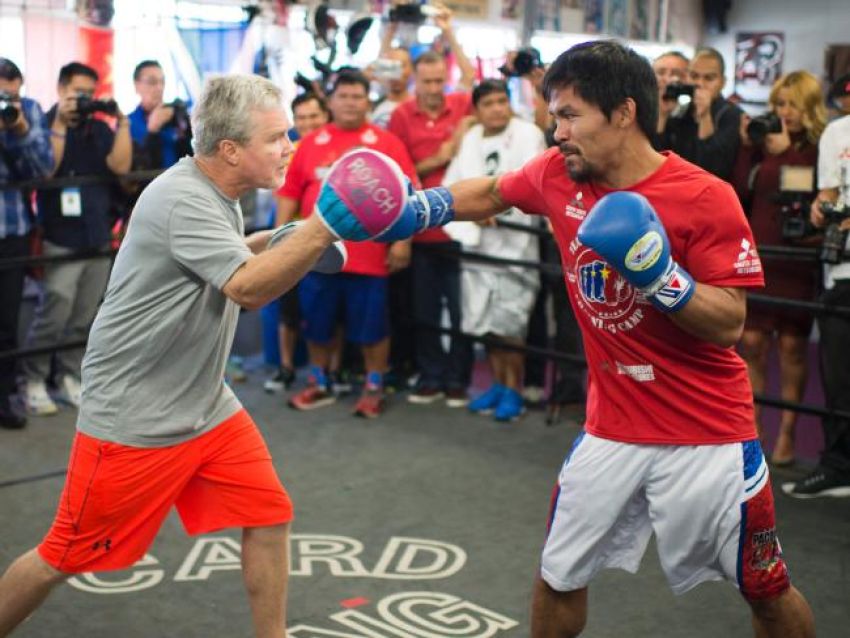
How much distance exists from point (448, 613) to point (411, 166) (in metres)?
2.74

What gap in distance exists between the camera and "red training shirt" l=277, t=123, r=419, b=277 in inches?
219

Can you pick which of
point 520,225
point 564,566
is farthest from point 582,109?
point 520,225

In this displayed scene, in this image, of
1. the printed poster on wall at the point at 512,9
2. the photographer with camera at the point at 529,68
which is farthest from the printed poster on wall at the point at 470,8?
the photographer with camera at the point at 529,68

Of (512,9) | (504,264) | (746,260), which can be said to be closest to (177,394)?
(746,260)

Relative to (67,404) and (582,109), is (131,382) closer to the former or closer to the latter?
(582,109)

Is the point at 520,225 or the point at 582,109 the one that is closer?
the point at 582,109

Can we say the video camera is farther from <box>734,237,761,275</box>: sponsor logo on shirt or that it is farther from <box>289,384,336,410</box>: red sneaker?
<box>734,237,761,275</box>: sponsor logo on shirt

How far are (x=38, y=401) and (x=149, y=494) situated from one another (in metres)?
3.13

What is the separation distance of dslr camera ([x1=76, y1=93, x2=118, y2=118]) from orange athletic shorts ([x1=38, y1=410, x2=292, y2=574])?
2.92 meters

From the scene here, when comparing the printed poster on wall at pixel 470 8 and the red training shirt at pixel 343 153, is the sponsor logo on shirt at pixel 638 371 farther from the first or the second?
the printed poster on wall at pixel 470 8

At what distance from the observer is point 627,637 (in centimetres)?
318

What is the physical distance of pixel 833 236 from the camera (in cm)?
430

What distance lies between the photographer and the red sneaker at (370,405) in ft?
18.2

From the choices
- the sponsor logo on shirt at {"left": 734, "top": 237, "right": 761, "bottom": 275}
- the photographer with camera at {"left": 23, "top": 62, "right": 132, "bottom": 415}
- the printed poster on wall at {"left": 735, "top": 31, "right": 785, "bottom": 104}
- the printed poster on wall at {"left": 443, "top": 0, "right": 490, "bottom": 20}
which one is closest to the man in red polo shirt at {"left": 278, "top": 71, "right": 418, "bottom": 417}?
the photographer with camera at {"left": 23, "top": 62, "right": 132, "bottom": 415}
